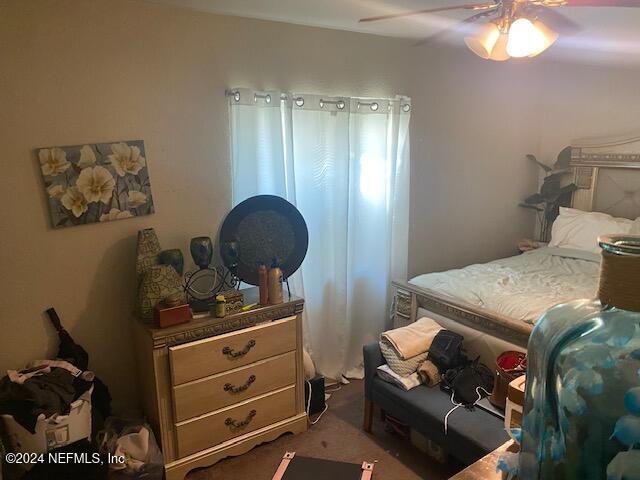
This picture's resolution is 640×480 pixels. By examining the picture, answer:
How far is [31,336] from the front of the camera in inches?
86.0

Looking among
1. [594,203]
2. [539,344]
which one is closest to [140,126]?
[539,344]

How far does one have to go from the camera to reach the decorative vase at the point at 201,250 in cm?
238

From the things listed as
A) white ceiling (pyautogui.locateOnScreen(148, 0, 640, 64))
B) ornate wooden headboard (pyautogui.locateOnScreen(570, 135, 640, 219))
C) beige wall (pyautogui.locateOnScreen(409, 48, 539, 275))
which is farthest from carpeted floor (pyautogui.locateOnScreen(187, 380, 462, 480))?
ornate wooden headboard (pyautogui.locateOnScreen(570, 135, 640, 219))

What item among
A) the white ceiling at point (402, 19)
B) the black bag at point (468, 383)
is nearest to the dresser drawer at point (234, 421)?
the black bag at point (468, 383)

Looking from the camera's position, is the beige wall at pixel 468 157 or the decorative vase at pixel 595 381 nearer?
the decorative vase at pixel 595 381

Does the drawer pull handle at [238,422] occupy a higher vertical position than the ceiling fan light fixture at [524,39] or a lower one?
lower

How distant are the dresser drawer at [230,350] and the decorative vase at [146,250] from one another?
17.6 inches

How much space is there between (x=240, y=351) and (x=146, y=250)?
686mm

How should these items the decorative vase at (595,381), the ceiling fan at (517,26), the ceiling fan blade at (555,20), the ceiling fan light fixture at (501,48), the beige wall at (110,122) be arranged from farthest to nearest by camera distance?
the beige wall at (110,122)
the ceiling fan blade at (555,20)
the ceiling fan light fixture at (501,48)
the ceiling fan at (517,26)
the decorative vase at (595,381)

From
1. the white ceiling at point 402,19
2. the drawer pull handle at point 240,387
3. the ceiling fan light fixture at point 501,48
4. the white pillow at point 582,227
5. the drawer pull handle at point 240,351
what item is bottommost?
the drawer pull handle at point 240,387

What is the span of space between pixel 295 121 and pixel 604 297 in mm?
2372

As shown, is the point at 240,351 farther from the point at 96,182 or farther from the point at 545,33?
the point at 545,33

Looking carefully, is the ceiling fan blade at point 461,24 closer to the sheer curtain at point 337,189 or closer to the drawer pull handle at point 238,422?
the sheer curtain at point 337,189

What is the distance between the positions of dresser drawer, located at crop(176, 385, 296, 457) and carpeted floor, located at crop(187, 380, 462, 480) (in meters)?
0.13
